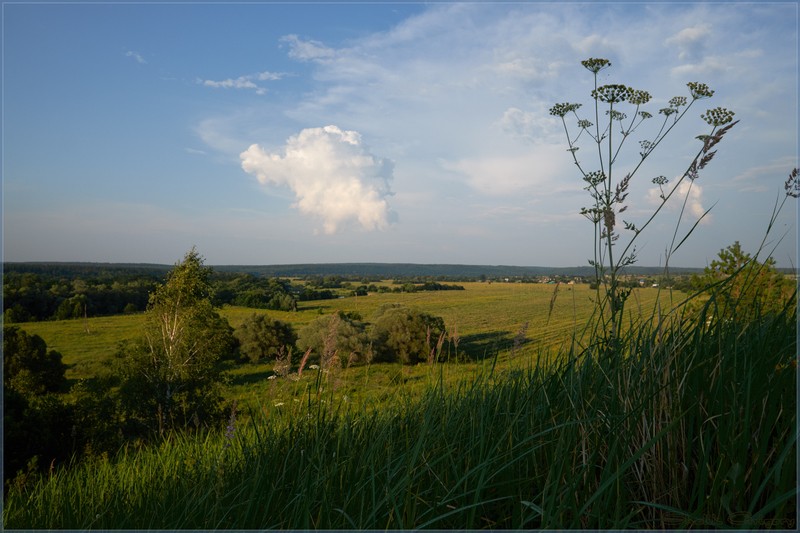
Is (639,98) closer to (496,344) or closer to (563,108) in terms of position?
(563,108)

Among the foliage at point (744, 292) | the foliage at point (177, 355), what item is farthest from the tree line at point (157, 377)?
the foliage at point (744, 292)

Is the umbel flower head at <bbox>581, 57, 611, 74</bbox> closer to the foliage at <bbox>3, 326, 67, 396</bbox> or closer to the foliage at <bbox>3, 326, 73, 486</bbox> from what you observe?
the foliage at <bbox>3, 326, 73, 486</bbox>

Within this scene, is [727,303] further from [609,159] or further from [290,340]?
[290,340]

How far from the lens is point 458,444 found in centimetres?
254

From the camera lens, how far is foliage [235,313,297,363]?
3366cm

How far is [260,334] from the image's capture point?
3400cm

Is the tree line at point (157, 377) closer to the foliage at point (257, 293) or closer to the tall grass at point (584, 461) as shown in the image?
the foliage at point (257, 293)

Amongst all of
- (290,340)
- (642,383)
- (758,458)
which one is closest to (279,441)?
(642,383)

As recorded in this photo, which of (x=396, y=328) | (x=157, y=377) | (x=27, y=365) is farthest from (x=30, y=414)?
(x=396, y=328)

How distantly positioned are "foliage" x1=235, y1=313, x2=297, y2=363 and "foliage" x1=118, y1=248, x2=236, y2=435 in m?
9.13

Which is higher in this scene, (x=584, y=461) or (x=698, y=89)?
(x=698, y=89)

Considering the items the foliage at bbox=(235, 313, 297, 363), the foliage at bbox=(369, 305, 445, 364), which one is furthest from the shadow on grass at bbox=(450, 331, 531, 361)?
the foliage at bbox=(235, 313, 297, 363)

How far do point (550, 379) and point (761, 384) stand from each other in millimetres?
914

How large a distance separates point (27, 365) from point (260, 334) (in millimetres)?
12807
